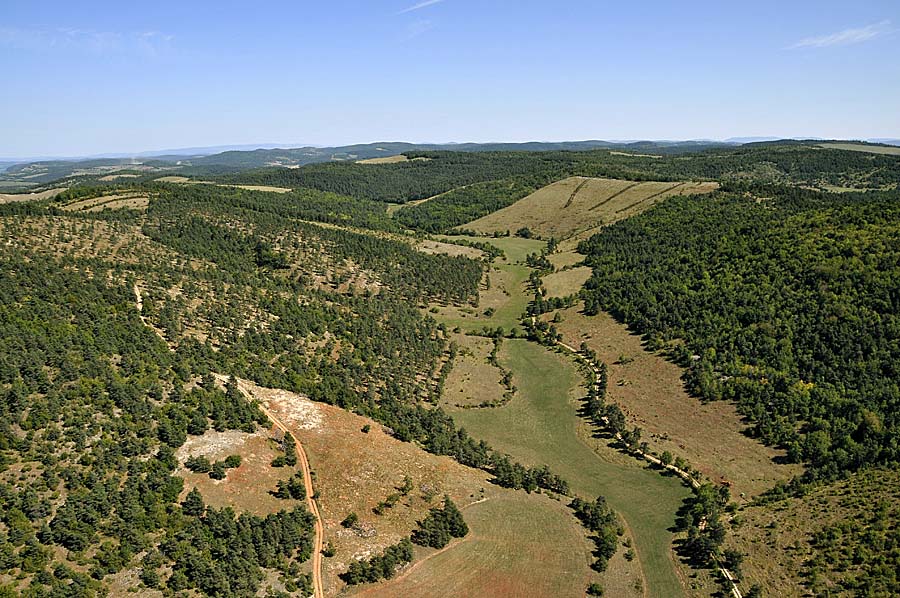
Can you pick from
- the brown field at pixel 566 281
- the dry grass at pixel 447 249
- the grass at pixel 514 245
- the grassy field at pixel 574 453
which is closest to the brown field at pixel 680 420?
the grassy field at pixel 574 453

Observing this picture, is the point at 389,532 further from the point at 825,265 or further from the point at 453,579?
the point at 825,265

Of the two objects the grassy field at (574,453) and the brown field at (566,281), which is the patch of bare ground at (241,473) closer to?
the grassy field at (574,453)

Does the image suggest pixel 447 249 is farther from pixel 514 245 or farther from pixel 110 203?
pixel 110 203

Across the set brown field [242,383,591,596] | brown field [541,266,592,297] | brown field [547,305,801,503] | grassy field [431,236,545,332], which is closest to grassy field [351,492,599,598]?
brown field [242,383,591,596]

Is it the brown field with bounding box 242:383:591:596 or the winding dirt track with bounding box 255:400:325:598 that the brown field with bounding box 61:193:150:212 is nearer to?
the brown field with bounding box 242:383:591:596

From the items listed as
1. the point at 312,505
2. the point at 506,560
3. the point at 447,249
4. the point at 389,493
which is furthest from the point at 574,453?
the point at 447,249

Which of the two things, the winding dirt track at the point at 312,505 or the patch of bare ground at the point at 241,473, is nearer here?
the winding dirt track at the point at 312,505
